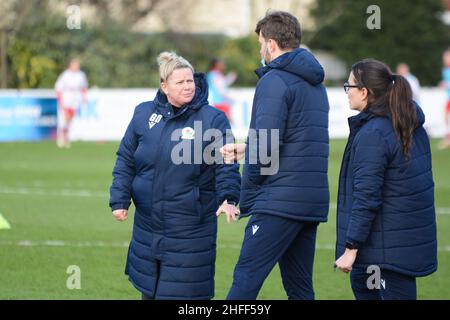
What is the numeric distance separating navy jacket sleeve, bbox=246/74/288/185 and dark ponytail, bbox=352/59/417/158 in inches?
21.8

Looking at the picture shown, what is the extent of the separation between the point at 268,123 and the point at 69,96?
770 inches

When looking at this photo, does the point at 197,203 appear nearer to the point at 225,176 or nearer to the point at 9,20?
the point at 225,176

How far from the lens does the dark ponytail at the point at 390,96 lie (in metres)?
6.28

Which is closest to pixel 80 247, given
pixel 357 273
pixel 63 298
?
pixel 63 298

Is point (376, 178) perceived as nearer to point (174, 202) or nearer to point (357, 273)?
point (357, 273)

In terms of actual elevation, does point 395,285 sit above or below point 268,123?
below

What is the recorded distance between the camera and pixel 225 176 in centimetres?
678

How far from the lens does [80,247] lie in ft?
35.4

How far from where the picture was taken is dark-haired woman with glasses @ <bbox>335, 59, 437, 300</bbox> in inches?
245

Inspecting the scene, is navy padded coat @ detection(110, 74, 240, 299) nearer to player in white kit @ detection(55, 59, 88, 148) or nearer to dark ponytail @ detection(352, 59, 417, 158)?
dark ponytail @ detection(352, 59, 417, 158)

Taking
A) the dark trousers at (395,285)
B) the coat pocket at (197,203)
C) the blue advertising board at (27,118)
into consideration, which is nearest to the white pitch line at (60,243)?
the coat pocket at (197,203)

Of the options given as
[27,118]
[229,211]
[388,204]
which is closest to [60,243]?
[229,211]

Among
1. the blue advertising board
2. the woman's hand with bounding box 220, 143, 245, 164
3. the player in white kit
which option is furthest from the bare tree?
the woman's hand with bounding box 220, 143, 245, 164
